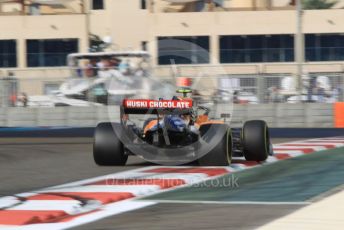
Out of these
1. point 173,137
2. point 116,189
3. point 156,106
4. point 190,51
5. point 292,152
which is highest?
point 190,51

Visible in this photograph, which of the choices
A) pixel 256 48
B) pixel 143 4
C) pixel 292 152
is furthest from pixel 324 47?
pixel 292 152

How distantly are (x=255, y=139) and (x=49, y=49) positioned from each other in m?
36.5

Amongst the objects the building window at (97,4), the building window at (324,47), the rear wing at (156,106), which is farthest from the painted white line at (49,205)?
the building window at (97,4)

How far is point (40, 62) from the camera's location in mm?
44906

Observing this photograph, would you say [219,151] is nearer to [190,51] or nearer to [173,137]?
[173,137]

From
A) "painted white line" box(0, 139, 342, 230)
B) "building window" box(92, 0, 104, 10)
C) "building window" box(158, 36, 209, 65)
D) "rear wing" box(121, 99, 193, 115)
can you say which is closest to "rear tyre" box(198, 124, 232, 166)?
"painted white line" box(0, 139, 342, 230)

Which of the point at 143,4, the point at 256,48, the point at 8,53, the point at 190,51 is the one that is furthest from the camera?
the point at 143,4

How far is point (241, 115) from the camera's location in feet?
75.1

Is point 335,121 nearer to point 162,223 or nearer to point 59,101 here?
point 59,101

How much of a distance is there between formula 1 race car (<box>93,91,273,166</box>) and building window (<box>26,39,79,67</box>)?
34358mm

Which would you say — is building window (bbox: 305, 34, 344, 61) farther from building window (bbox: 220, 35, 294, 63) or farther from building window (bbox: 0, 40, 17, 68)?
building window (bbox: 0, 40, 17, 68)

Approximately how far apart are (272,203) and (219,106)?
13255 mm

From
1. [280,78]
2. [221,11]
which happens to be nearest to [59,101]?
[280,78]

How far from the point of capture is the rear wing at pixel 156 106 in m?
10.5
